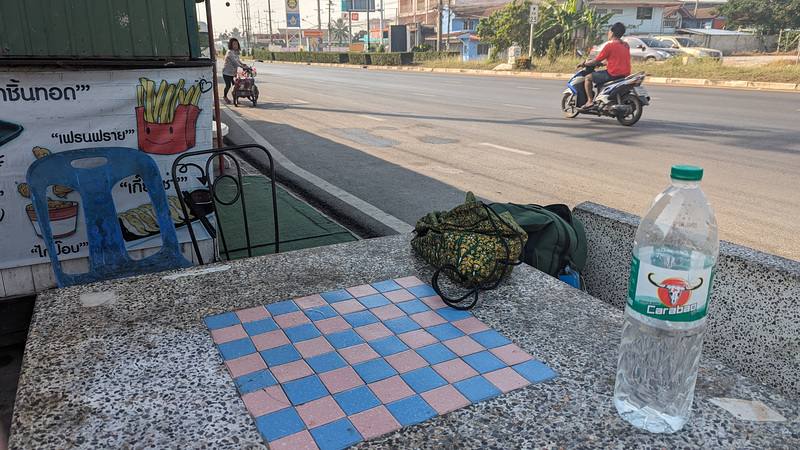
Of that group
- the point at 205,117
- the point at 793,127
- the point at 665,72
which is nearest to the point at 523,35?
the point at 665,72

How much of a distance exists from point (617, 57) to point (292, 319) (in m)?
11.1

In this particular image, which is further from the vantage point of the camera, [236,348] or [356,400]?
[236,348]

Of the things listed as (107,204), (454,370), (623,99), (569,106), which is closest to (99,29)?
(107,204)

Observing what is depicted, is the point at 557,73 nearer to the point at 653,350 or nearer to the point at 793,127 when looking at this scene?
the point at 793,127

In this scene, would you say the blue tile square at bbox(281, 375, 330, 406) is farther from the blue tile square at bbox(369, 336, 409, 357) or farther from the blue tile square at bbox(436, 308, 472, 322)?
the blue tile square at bbox(436, 308, 472, 322)

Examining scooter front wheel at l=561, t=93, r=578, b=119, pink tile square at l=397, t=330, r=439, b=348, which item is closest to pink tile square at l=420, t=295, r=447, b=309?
pink tile square at l=397, t=330, r=439, b=348

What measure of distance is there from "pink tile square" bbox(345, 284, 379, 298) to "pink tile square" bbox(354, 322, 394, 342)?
0.30 metres

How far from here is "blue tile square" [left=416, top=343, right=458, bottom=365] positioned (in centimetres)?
203

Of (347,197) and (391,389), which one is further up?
(391,389)

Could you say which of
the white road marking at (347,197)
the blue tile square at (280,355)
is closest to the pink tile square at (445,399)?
the blue tile square at (280,355)

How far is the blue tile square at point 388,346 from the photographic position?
208 cm

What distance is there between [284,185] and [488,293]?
15.4 ft

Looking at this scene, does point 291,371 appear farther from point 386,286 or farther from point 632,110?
point 632,110

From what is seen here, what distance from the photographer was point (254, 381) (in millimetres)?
1879
